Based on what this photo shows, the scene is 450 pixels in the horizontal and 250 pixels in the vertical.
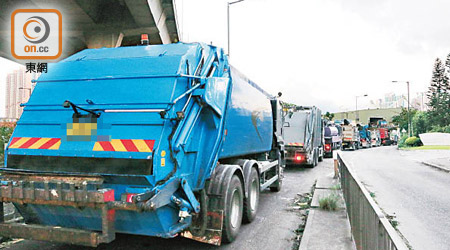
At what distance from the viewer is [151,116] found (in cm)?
415

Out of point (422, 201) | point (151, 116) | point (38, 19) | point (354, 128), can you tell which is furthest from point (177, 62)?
point (354, 128)

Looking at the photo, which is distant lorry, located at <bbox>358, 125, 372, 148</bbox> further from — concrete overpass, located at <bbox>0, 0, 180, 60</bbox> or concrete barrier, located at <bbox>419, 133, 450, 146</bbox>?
concrete overpass, located at <bbox>0, 0, 180, 60</bbox>

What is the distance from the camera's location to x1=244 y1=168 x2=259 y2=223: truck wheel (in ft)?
19.9

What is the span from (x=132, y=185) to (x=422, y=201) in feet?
25.4

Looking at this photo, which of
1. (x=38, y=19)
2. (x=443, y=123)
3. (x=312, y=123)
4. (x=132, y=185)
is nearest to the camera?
(x=132, y=185)

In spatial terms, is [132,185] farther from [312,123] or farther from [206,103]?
[312,123]

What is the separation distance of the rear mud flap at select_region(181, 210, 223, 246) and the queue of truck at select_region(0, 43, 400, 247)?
1 cm

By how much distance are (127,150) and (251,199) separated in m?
3.09

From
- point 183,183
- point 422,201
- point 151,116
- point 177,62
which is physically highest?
point 177,62

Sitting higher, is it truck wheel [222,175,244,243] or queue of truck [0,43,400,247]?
queue of truck [0,43,400,247]

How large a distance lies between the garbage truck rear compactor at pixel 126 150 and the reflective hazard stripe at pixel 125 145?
1cm

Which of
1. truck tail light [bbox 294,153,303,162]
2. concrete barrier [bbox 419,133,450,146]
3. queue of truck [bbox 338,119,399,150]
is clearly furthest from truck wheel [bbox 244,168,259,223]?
concrete barrier [bbox 419,133,450,146]

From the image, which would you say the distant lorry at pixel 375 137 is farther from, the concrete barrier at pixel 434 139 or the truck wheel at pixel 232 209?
the truck wheel at pixel 232 209

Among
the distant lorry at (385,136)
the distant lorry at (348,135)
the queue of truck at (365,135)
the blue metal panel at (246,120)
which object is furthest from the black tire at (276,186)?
the distant lorry at (385,136)
